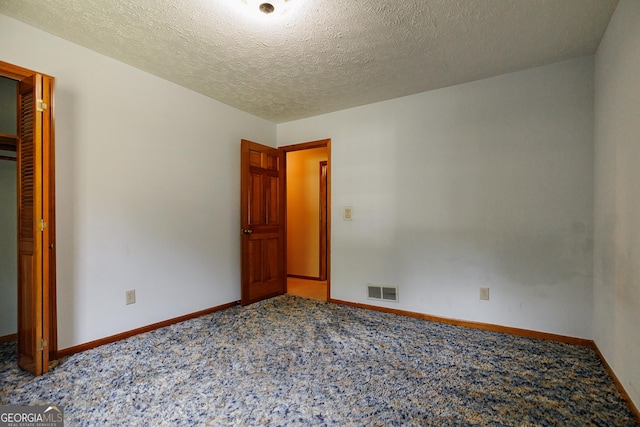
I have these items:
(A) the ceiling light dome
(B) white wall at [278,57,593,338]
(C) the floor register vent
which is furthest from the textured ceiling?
(C) the floor register vent

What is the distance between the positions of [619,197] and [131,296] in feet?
12.1

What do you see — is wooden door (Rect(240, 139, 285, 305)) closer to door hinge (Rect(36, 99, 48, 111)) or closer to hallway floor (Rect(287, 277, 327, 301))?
hallway floor (Rect(287, 277, 327, 301))

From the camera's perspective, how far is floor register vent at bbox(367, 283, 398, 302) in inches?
132

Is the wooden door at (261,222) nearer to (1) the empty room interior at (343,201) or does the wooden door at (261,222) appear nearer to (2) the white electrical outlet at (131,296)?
(1) the empty room interior at (343,201)

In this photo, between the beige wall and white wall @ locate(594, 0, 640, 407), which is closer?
white wall @ locate(594, 0, 640, 407)

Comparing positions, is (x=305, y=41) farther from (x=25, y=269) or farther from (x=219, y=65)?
(x=25, y=269)

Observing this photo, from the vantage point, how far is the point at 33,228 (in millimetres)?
1964

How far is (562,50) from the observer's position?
2373 millimetres

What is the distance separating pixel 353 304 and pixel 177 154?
2.57 m

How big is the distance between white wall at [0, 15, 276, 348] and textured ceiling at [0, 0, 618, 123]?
21 centimetres

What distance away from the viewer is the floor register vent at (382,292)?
11.0ft

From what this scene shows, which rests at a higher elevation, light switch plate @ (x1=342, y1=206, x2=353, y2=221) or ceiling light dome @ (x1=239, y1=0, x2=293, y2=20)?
ceiling light dome @ (x1=239, y1=0, x2=293, y2=20)

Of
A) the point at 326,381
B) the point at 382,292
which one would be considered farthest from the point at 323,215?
the point at 326,381

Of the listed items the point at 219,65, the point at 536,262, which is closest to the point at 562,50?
the point at 536,262
